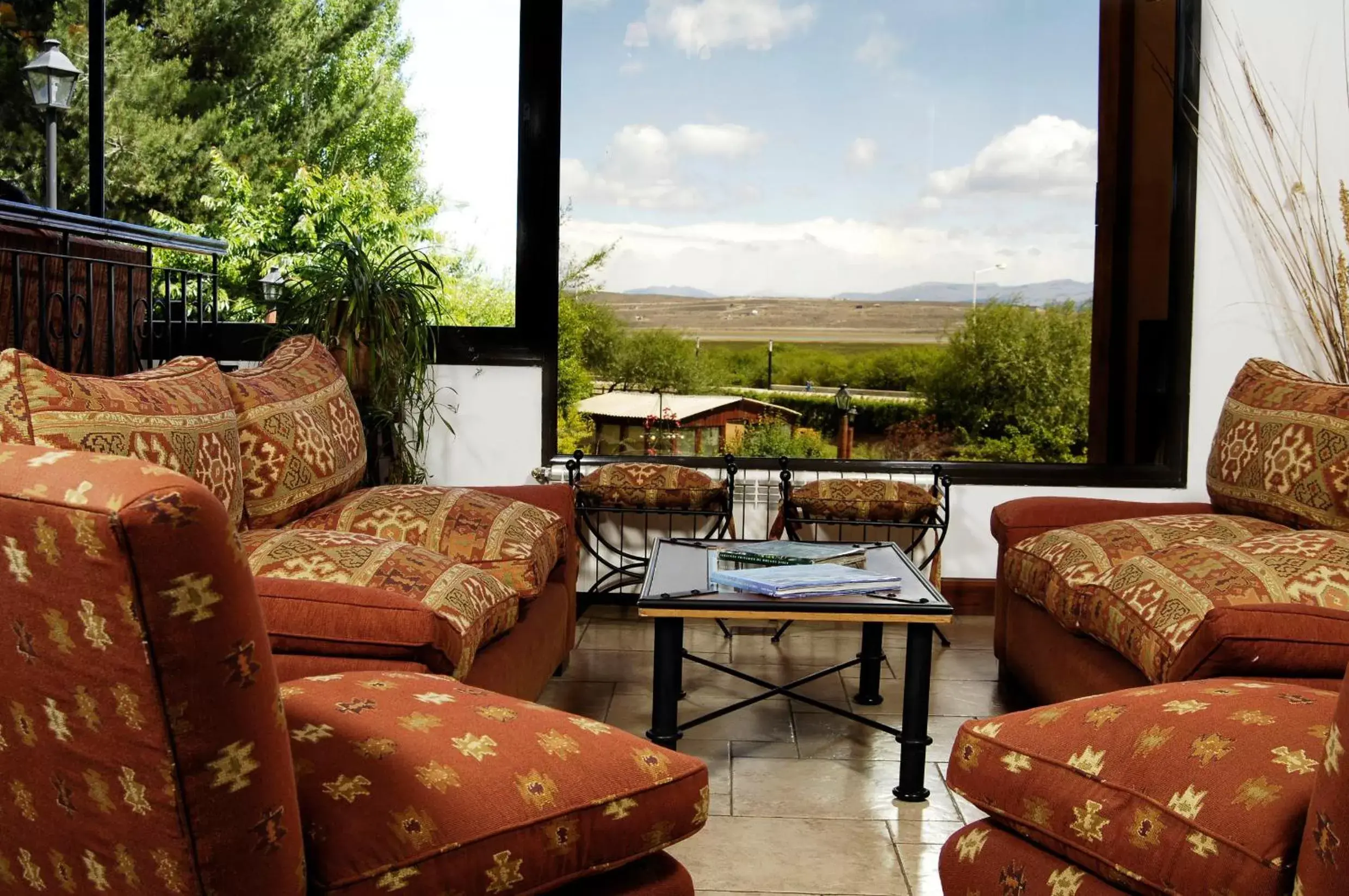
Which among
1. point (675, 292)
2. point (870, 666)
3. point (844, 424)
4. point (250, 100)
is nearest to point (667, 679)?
point (870, 666)

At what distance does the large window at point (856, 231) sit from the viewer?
494 centimetres

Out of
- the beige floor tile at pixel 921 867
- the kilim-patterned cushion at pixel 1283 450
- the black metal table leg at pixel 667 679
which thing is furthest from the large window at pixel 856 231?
the beige floor tile at pixel 921 867

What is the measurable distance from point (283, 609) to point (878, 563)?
1580 millimetres

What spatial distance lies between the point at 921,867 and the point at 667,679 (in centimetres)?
72

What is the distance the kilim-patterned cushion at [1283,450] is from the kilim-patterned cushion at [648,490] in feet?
5.13

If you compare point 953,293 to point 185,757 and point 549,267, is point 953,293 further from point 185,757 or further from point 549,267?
point 185,757

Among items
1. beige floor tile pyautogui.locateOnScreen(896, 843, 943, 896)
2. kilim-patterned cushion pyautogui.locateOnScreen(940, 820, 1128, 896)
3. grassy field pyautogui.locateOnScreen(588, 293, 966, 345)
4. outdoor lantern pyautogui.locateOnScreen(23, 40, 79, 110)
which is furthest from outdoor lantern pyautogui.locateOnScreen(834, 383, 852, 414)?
outdoor lantern pyautogui.locateOnScreen(23, 40, 79, 110)

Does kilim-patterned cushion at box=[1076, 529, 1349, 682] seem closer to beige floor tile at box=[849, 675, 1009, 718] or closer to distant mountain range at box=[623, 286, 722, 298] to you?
beige floor tile at box=[849, 675, 1009, 718]

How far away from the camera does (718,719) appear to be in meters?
3.20

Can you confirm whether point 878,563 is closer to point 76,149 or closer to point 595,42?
point 595,42

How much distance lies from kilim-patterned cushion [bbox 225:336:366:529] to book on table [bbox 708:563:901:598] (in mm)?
962

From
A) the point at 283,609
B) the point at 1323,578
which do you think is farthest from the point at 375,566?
the point at 1323,578

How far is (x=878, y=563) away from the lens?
3.10m

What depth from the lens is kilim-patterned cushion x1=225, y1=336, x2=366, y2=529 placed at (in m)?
2.72
